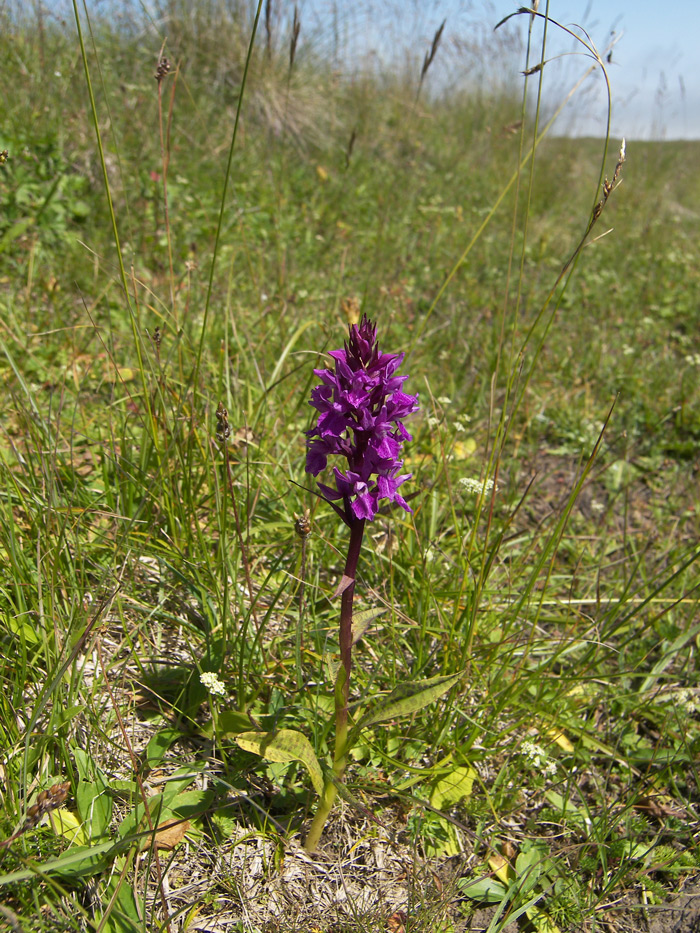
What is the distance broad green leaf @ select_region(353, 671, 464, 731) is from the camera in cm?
132

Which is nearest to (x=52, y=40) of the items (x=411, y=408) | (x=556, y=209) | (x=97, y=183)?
(x=97, y=183)

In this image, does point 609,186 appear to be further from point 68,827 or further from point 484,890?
point 68,827

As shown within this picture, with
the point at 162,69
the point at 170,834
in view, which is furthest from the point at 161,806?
the point at 162,69

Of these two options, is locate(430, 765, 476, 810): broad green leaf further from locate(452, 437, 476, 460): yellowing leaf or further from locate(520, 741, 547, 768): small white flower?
locate(452, 437, 476, 460): yellowing leaf

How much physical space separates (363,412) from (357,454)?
0.32ft

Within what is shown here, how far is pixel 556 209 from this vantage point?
759cm

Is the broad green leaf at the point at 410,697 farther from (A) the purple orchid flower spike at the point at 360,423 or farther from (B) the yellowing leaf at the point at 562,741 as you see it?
(B) the yellowing leaf at the point at 562,741

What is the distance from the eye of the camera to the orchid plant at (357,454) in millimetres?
1235

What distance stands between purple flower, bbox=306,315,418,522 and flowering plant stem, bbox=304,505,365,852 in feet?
0.28

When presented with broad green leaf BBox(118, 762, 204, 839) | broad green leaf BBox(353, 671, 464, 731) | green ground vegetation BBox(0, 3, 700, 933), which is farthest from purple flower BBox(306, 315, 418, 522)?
broad green leaf BBox(118, 762, 204, 839)

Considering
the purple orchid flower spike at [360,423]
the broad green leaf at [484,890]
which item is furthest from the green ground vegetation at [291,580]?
the purple orchid flower spike at [360,423]

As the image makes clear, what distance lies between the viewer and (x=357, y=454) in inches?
50.7

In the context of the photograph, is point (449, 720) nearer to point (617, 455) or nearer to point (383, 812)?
point (383, 812)

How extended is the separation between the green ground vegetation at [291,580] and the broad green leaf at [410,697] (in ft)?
0.53
